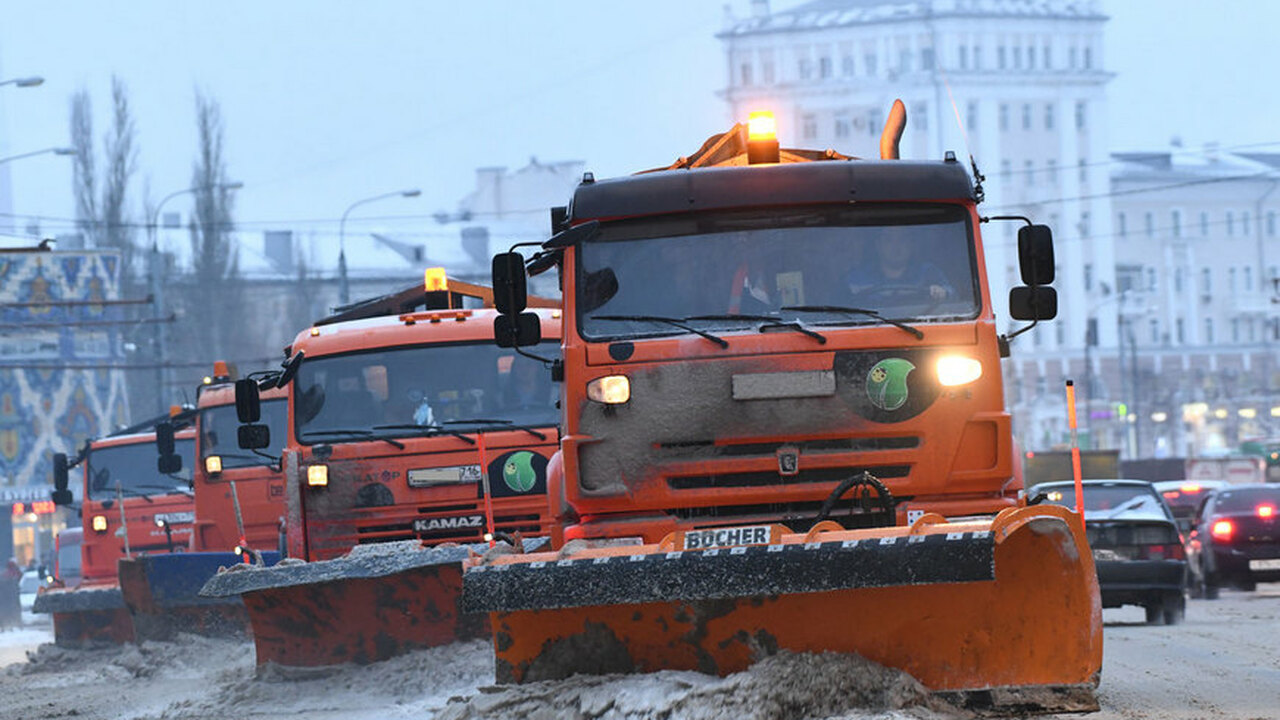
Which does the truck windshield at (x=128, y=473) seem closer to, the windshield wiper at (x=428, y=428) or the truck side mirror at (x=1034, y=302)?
the windshield wiper at (x=428, y=428)

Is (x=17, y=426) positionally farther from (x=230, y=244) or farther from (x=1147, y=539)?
(x=1147, y=539)

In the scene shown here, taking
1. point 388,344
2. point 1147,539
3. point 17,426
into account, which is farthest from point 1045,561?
point 17,426

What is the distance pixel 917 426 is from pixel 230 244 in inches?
2735

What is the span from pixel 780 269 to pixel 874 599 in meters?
1.84

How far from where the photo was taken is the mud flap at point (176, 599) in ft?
60.1

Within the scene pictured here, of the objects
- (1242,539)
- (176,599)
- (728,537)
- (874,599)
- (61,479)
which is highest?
(61,479)

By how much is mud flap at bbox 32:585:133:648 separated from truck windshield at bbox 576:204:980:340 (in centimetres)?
1272

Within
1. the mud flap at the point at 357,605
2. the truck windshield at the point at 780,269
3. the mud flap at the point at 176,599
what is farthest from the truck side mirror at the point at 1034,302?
the mud flap at the point at 176,599

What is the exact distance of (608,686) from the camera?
948 cm

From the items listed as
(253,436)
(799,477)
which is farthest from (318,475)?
(799,477)

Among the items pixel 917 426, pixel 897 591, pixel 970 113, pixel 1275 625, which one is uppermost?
pixel 970 113

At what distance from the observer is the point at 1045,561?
9.10 m

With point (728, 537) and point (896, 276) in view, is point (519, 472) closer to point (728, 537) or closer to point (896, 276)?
point (896, 276)

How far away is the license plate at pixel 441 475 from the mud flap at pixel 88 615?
24.9 feet
